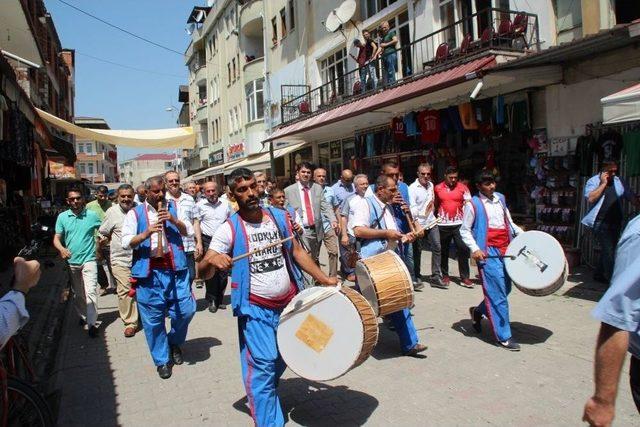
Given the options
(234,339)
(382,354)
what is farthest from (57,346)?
(382,354)

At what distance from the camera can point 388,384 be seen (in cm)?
462

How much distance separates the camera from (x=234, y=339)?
6.38 m

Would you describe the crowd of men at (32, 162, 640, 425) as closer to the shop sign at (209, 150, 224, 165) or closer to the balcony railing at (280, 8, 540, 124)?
the balcony railing at (280, 8, 540, 124)

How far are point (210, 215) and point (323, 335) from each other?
5.16 meters

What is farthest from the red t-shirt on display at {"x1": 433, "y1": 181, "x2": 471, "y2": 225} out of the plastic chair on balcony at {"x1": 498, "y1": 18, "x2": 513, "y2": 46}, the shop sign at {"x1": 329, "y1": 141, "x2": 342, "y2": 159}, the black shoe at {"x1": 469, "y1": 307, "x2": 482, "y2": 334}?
the shop sign at {"x1": 329, "y1": 141, "x2": 342, "y2": 159}

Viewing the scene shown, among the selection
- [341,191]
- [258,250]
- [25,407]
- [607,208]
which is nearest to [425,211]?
[341,191]

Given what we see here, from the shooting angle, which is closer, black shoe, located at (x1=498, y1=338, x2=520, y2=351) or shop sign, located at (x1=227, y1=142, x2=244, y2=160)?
black shoe, located at (x1=498, y1=338, x2=520, y2=351)

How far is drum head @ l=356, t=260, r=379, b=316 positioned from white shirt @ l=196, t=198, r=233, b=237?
369cm

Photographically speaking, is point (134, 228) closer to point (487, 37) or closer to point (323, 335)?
point (323, 335)

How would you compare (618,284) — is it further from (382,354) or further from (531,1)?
(531,1)

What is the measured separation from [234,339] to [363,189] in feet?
7.80

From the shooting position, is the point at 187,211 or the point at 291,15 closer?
the point at 187,211

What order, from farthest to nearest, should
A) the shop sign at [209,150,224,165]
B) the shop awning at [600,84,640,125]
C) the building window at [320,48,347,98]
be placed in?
the shop sign at [209,150,224,165] → the building window at [320,48,347,98] → the shop awning at [600,84,640,125]

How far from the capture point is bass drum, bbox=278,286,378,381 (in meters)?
3.39
